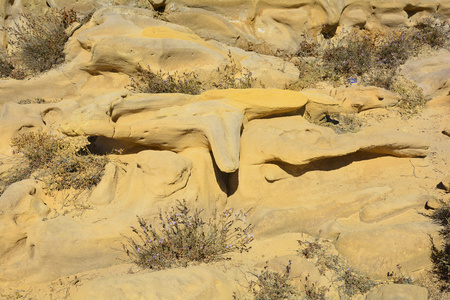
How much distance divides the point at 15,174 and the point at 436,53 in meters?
8.83

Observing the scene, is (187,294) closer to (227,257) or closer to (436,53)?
(227,257)

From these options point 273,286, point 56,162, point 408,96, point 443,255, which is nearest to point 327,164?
point 443,255

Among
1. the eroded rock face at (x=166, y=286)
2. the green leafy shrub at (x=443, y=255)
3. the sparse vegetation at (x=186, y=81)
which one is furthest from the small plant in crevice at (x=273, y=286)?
the sparse vegetation at (x=186, y=81)

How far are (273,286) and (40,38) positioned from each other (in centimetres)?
647

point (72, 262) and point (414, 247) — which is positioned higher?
point (414, 247)

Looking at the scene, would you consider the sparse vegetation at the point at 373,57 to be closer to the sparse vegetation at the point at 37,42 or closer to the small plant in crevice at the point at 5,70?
the sparse vegetation at the point at 37,42

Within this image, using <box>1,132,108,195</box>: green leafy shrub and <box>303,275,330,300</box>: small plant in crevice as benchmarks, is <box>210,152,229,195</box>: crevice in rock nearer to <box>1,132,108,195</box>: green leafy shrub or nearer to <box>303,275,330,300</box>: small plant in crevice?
<box>1,132,108,195</box>: green leafy shrub

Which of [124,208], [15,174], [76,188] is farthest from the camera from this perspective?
[15,174]

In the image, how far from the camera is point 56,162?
209 inches

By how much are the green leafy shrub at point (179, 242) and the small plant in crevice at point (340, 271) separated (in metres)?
0.76

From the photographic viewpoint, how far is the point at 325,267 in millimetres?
4430

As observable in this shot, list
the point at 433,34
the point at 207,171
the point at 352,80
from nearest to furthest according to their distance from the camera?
the point at 207,171 < the point at 352,80 < the point at 433,34

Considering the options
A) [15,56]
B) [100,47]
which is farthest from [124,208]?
[15,56]

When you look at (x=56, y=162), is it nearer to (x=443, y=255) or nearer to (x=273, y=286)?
(x=273, y=286)
